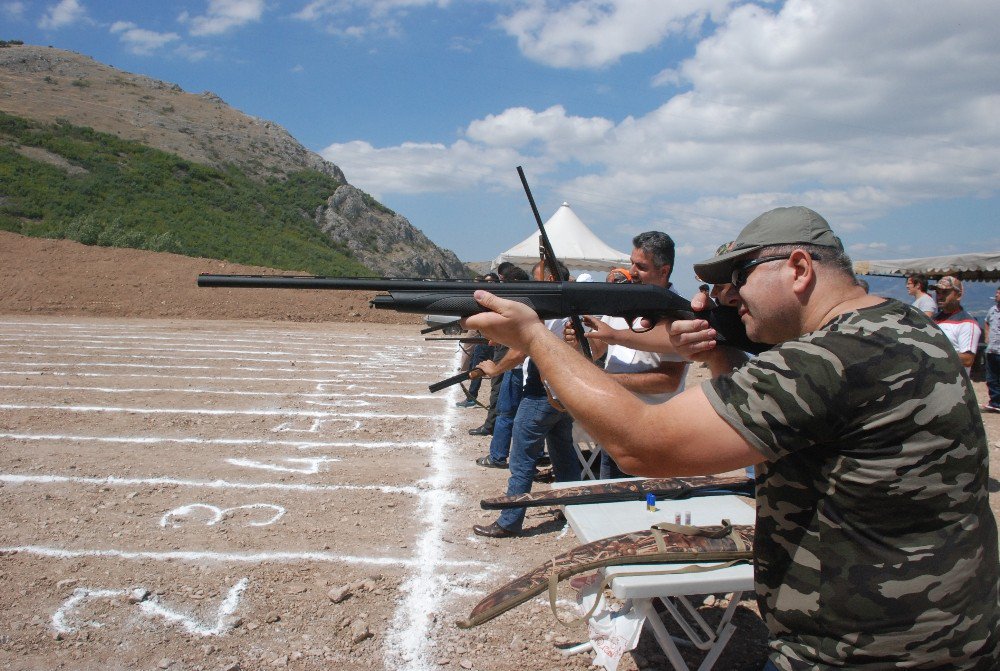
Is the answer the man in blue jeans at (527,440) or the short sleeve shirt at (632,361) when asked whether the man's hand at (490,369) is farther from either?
the short sleeve shirt at (632,361)

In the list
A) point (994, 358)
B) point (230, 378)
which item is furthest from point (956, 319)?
point (230, 378)

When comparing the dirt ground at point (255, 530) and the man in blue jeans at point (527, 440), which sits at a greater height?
the man in blue jeans at point (527, 440)

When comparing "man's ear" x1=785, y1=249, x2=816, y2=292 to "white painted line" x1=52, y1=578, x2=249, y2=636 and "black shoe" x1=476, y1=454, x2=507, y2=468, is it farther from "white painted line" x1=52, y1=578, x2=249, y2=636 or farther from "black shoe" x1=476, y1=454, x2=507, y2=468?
"black shoe" x1=476, y1=454, x2=507, y2=468

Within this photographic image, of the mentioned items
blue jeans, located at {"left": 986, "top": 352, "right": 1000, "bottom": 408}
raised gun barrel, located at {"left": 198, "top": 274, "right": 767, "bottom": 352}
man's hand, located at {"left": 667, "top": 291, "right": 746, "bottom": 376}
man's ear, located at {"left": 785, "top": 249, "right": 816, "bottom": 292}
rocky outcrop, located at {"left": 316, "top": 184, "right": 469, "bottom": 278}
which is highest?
rocky outcrop, located at {"left": 316, "top": 184, "right": 469, "bottom": 278}

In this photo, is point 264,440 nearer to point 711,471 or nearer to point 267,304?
point 711,471

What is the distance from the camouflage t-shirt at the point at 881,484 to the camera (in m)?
1.60

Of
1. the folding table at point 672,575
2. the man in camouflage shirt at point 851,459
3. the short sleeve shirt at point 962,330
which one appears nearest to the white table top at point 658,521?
the folding table at point 672,575

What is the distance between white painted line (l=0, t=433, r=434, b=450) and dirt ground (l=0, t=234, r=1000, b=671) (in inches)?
1.5

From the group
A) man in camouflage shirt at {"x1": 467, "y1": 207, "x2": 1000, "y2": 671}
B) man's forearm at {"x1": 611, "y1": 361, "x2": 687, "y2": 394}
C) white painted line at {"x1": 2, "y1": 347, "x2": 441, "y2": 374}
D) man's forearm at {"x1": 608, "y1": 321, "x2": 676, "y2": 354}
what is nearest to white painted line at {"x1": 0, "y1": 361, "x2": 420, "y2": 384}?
white painted line at {"x1": 2, "y1": 347, "x2": 441, "y2": 374}

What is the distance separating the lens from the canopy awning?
52.6ft

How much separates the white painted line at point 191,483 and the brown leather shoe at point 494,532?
1131 mm

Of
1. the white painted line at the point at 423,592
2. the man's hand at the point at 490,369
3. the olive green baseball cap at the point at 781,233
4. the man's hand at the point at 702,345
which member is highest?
the olive green baseball cap at the point at 781,233

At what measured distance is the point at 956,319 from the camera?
9.72 meters

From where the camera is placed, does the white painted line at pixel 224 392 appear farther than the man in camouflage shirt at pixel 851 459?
Yes
